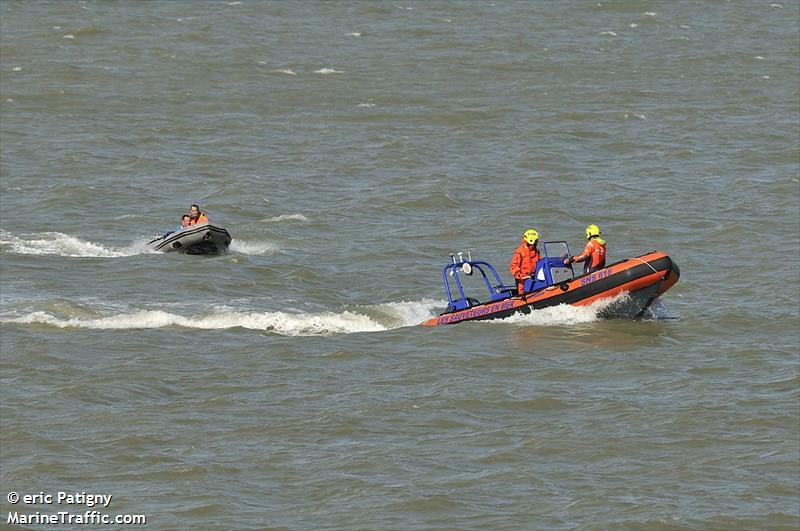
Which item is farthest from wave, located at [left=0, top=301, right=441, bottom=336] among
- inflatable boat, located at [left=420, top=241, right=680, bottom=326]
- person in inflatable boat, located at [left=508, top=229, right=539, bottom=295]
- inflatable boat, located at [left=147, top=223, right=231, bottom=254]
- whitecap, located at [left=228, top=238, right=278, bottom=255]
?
whitecap, located at [left=228, top=238, right=278, bottom=255]

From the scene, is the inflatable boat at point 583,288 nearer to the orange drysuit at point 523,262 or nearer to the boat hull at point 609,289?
the boat hull at point 609,289

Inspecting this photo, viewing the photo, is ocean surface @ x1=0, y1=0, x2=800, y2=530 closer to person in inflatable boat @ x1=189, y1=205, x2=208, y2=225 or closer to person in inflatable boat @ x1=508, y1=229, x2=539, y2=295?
person in inflatable boat @ x1=508, y1=229, x2=539, y2=295

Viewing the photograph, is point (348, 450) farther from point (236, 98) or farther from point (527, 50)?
point (527, 50)

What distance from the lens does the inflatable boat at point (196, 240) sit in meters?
31.4

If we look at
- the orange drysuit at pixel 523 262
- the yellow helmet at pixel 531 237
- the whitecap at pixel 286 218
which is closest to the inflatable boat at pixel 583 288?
the orange drysuit at pixel 523 262

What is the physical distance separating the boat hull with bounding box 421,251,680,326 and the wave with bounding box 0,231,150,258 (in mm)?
8652

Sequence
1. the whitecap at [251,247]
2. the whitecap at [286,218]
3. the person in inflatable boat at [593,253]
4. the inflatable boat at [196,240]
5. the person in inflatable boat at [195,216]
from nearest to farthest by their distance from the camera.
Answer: the person in inflatable boat at [593,253], the inflatable boat at [196,240], the person in inflatable boat at [195,216], the whitecap at [251,247], the whitecap at [286,218]

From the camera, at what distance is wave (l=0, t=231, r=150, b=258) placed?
103ft

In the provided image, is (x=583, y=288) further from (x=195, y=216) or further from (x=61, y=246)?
(x=61, y=246)

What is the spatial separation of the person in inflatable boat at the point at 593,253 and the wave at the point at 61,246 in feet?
32.8

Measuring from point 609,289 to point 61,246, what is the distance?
11930 millimetres

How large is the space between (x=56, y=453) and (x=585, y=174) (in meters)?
22.7

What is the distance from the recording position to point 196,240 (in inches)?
1241

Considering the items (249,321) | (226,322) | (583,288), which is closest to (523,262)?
(583,288)
